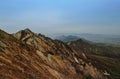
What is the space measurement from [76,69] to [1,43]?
3649 cm

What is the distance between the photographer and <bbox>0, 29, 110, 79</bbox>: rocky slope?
60.8 meters

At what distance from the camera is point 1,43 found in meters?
68.4

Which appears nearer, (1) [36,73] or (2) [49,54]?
(1) [36,73]

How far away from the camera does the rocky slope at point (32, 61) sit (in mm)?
60803

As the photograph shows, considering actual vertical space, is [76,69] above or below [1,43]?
below

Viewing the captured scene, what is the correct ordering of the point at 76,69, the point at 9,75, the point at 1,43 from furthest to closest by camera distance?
the point at 76,69, the point at 1,43, the point at 9,75

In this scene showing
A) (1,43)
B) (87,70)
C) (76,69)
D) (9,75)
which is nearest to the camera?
(9,75)

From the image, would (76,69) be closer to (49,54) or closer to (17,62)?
(49,54)

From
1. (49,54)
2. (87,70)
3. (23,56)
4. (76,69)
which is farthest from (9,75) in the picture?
(87,70)

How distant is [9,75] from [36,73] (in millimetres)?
10327

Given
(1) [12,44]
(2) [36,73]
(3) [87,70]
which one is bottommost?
(3) [87,70]

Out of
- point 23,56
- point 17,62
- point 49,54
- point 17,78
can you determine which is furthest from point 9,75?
point 49,54

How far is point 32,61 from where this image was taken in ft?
237

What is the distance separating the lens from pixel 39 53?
81438 millimetres
